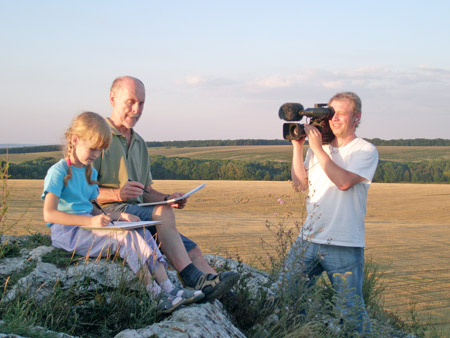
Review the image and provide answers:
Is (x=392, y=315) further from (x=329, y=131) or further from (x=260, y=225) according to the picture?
(x=260, y=225)

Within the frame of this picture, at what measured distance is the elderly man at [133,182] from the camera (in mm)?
4027

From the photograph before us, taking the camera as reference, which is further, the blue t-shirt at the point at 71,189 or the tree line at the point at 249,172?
the tree line at the point at 249,172

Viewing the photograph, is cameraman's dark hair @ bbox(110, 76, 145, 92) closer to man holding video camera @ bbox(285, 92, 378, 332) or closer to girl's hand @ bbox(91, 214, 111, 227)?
girl's hand @ bbox(91, 214, 111, 227)

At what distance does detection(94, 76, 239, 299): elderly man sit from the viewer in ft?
13.2

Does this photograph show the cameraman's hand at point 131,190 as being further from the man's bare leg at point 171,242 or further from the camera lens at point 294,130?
the camera lens at point 294,130

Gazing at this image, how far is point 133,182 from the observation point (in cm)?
429

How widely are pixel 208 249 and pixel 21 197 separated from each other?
12.5 m

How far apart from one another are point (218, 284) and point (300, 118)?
184 centimetres

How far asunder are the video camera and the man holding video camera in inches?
2.5

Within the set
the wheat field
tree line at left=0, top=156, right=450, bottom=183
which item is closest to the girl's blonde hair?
the wheat field

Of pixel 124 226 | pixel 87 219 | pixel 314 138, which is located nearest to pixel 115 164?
pixel 87 219

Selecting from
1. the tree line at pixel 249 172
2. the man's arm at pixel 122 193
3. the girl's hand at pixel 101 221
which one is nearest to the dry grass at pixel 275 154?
the tree line at pixel 249 172

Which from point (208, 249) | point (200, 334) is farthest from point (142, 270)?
point (208, 249)

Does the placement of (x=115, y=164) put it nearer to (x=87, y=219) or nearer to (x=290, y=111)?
(x=87, y=219)
